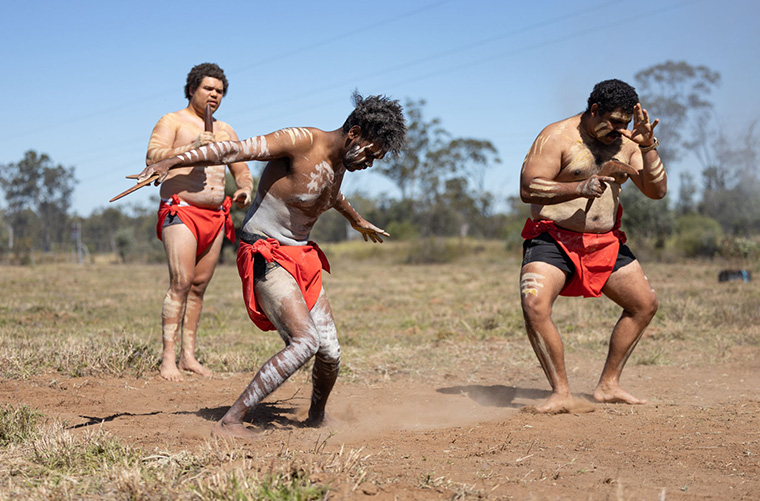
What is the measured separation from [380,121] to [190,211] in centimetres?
207

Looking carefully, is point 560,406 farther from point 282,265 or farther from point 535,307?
point 282,265

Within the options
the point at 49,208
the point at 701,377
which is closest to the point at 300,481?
the point at 701,377

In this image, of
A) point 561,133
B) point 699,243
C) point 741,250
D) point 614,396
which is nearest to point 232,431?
point 614,396

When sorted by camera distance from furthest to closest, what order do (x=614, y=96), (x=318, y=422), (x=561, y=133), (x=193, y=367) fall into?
(x=193, y=367)
(x=561, y=133)
(x=614, y=96)
(x=318, y=422)

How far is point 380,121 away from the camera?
3.60 metres

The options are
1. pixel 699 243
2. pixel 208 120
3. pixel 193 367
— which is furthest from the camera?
pixel 699 243

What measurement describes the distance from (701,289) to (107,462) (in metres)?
10.6

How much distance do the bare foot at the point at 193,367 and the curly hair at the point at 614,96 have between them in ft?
11.0

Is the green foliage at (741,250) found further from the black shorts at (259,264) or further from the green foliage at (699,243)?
the black shorts at (259,264)

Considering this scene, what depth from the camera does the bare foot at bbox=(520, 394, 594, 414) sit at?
167 inches

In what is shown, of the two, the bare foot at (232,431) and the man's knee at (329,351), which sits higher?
the man's knee at (329,351)

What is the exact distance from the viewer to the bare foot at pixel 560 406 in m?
4.25

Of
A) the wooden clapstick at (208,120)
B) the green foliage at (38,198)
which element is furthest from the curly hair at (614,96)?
the green foliage at (38,198)

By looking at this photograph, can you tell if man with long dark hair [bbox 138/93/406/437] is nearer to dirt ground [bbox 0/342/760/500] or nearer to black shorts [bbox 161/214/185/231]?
dirt ground [bbox 0/342/760/500]
